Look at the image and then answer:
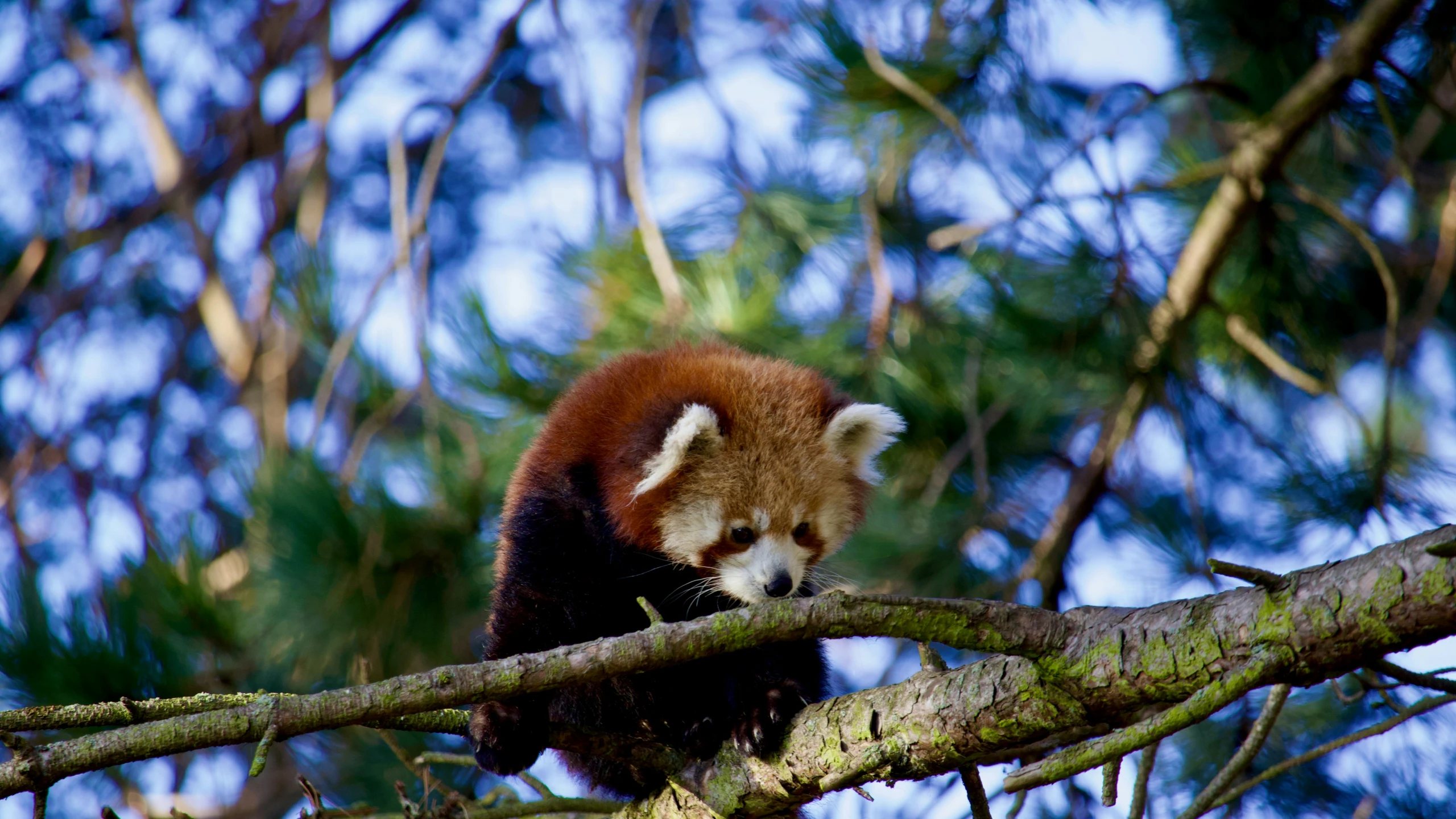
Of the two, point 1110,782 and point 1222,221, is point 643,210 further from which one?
point 1110,782

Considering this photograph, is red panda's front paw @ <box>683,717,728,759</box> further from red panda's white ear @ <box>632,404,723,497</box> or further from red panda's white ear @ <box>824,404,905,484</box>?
red panda's white ear @ <box>824,404,905,484</box>

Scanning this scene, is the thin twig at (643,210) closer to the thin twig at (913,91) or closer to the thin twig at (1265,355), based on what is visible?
the thin twig at (913,91)

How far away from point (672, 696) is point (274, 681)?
6.38 ft

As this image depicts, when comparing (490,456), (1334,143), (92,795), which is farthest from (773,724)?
(92,795)

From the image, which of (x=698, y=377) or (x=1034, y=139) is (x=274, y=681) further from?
(x=1034, y=139)

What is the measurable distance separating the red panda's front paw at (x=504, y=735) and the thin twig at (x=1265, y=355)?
281 cm

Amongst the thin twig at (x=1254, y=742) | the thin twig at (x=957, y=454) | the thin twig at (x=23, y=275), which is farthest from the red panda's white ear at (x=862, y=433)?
the thin twig at (x=23, y=275)

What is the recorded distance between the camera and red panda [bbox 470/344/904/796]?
107 inches

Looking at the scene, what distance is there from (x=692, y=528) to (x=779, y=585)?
28 cm

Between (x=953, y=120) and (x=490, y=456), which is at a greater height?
(x=953, y=120)

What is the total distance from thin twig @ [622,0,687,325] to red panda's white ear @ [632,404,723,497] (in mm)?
1374

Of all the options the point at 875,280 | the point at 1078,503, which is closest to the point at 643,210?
the point at 875,280

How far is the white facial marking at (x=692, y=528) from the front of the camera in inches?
116

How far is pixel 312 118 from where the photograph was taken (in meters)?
7.65
